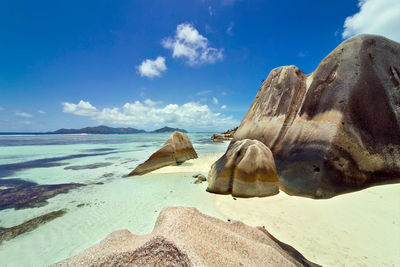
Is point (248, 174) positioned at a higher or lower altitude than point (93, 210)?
higher

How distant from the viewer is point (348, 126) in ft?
16.5

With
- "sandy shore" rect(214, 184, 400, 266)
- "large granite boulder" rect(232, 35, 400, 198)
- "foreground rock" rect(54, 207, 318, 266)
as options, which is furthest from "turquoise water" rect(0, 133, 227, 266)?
"large granite boulder" rect(232, 35, 400, 198)

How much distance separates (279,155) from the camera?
21.3 feet

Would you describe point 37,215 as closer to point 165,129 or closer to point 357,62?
point 357,62

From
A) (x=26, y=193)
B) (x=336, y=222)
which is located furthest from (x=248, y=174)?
(x=26, y=193)

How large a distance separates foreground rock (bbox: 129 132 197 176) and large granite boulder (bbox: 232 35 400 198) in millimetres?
6634

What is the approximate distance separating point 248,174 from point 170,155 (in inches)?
254

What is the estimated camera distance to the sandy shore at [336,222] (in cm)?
286

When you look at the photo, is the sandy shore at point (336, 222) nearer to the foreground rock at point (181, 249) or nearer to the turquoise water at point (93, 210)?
the turquoise water at point (93, 210)

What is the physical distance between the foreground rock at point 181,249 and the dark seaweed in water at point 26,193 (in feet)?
20.0

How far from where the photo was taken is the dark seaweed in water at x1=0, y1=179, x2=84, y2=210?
5.55m

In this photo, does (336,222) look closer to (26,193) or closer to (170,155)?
(170,155)

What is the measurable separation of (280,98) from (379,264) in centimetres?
638

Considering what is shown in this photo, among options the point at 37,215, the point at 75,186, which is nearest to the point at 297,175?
the point at 37,215
